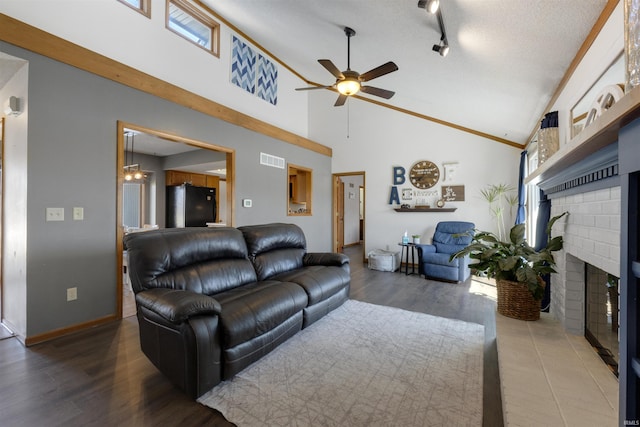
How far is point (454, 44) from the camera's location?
8.95 ft

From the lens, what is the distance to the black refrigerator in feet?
20.7

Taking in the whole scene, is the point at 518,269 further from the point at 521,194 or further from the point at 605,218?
the point at 521,194

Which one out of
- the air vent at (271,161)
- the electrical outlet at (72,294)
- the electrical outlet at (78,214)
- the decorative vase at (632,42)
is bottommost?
the electrical outlet at (72,294)

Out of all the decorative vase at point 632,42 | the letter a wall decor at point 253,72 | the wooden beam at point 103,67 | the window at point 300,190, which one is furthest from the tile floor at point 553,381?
the letter a wall decor at point 253,72

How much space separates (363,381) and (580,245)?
1.75m

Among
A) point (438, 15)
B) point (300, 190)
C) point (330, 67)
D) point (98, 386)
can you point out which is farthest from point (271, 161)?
point (98, 386)

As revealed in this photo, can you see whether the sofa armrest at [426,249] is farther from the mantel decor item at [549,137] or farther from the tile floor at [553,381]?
the tile floor at [553,381]

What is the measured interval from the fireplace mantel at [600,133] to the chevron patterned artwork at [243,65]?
4.58 meters

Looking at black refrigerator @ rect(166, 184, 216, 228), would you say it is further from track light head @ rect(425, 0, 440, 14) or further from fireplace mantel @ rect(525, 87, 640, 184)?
fireplace mantel @ rect(525, 87, 640, 184)

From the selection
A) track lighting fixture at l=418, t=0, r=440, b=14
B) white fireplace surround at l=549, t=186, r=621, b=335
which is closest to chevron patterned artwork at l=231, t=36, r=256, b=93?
track lighting fixture at l=418, t=0, r=440, b=14

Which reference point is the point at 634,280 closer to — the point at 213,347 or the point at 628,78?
the point at 628,78

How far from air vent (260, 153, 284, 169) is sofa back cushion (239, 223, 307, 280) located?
6.08 feet

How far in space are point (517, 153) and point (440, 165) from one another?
1270mm

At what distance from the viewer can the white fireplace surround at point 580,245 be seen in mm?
1460
